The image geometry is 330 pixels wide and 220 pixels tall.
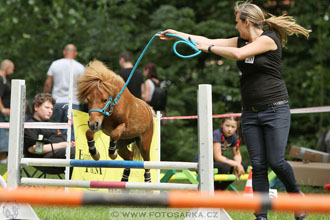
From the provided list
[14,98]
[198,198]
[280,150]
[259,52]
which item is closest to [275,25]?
[259,52]

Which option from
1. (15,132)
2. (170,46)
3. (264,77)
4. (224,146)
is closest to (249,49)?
(264,77)

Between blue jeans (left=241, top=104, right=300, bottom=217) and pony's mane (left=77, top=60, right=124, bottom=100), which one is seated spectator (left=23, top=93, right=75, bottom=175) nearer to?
pony's mane (left=77, top=60, right=124, bottom=100)

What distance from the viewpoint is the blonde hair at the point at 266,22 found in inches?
169

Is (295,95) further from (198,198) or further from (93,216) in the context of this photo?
(198,198)

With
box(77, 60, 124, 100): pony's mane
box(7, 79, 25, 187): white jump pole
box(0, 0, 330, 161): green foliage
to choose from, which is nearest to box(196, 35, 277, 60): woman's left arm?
box(77, 60, 124, 100): pony's mane

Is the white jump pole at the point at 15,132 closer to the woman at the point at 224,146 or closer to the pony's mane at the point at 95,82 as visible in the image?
the pony's mane at the point at 95,82

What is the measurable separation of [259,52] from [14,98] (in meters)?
1.86

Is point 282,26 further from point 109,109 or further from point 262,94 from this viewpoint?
point 109,109

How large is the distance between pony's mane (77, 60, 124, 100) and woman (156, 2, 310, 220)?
788mm

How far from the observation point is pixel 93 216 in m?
4.88

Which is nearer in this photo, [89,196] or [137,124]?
[89,196]

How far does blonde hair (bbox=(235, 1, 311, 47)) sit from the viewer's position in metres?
4.29

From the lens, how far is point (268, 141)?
4.24 metres

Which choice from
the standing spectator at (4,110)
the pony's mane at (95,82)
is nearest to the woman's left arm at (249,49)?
the pony's mane at (95,82)
